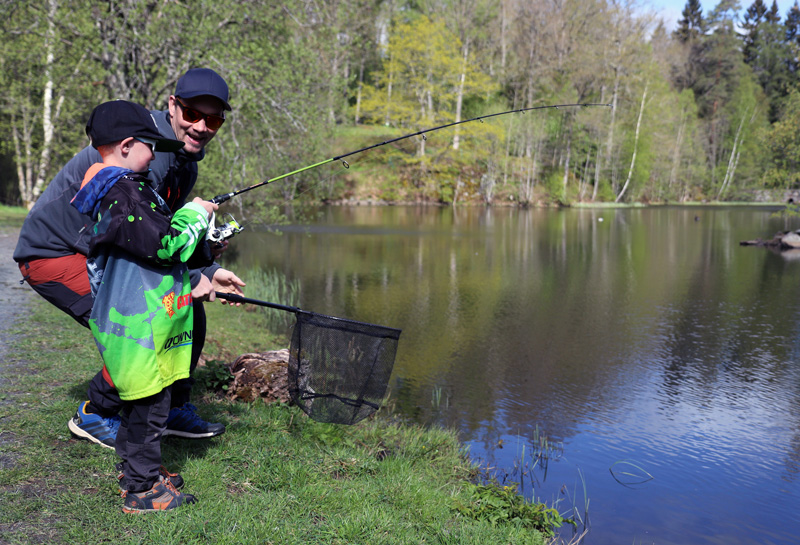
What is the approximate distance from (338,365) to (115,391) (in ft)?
4.07

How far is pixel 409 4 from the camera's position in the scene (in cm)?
5625

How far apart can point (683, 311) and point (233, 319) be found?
341 inches

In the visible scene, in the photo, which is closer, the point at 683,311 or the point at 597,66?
the point at 683,311

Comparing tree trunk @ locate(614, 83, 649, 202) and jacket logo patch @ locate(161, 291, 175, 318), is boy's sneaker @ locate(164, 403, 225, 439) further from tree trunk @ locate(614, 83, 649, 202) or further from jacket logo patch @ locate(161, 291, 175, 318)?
tree trunk @ locate(614, 83, 649, 202)

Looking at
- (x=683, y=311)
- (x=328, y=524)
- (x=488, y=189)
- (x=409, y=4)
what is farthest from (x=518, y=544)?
(x=409, y=4)

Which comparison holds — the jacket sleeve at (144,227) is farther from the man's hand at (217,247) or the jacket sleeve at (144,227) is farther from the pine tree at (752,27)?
the pine tree at (752,27)

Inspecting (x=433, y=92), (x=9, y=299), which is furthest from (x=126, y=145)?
(x=433, y=92)

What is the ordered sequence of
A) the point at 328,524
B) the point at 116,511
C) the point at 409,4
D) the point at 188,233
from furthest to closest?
the point at 409,4
the point at 328,524
the point at 116,511
the point at 188,233

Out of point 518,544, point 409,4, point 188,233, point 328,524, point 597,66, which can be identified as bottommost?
point 518,544

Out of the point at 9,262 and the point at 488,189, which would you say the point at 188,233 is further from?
the point at 488,189

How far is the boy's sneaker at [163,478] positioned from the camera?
10.0ft

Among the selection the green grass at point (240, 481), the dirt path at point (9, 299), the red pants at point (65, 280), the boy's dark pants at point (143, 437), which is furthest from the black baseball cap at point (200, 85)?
the dirt path at point (9, 299)

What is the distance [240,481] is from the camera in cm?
360

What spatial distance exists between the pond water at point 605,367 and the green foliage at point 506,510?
0.69 metres
